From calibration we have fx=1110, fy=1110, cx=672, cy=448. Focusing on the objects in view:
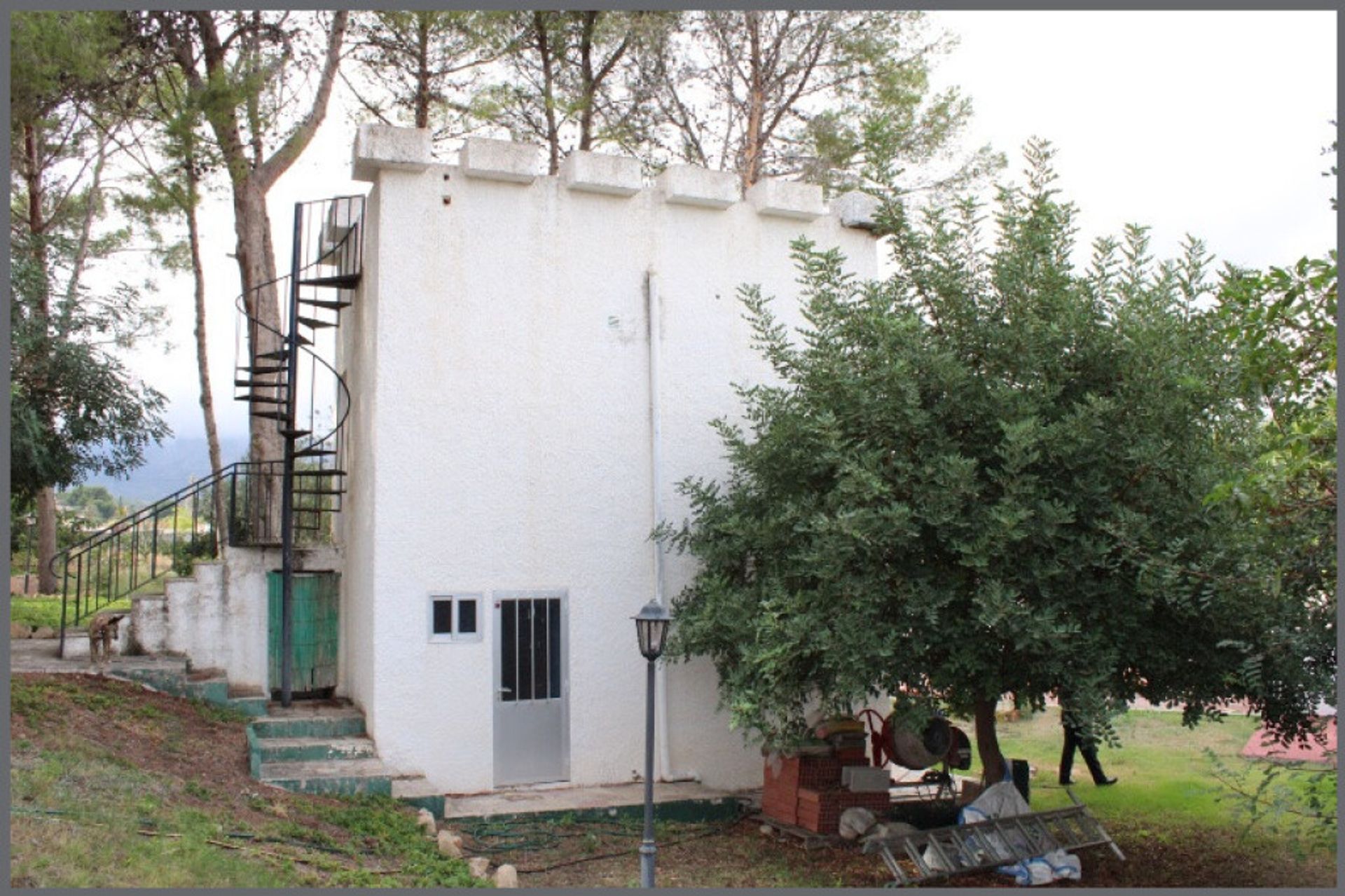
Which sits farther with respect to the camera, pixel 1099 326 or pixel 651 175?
pixel 651 175

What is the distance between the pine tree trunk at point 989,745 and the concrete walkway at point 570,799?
2272 millimetres

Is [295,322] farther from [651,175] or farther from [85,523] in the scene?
[85,523]

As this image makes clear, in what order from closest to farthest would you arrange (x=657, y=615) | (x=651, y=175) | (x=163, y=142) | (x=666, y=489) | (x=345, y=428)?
(x=657, y=615), (x=666, y=489), (x=345, y=428), (x=163, y=142), (x=651, y=175)

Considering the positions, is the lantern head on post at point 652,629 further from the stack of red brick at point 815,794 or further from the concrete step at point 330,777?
the concrete step at point 330,777

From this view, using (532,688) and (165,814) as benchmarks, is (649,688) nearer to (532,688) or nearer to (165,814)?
(532,688)

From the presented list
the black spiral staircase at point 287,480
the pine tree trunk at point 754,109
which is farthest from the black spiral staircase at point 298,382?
the pine tree trunk at point 754,109

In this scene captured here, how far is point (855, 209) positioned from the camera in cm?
1173

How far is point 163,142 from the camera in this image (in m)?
16.3

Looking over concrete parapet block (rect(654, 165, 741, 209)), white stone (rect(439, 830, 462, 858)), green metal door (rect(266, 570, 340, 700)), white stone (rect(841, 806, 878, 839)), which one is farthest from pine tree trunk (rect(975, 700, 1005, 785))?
green metal door (rect(266, 570, 340, 700))

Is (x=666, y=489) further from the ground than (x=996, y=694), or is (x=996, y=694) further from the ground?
(x=666, y=489)

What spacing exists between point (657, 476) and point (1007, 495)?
12.6 ft

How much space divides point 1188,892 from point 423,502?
22.3ft

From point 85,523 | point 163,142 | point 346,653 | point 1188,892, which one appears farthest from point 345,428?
point 85,523

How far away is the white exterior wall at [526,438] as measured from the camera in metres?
9.97
